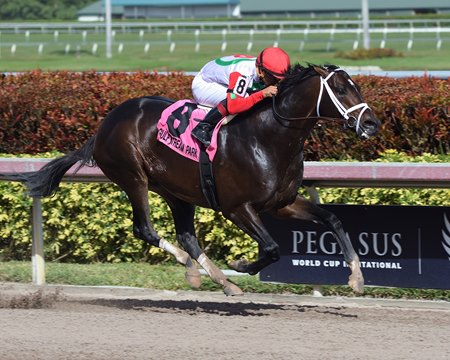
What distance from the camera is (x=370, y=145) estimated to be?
7145 mm

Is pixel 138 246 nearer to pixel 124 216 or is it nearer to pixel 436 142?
pixel 124 216

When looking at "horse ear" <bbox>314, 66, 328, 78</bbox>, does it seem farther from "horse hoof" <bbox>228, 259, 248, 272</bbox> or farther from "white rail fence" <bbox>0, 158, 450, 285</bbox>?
"horse hoof" <bbox>228, 259, 248, 272</bbox>

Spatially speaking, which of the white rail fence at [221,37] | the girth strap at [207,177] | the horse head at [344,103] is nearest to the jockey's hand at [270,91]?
the horse head at [344,103]

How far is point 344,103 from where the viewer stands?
5.49 metres

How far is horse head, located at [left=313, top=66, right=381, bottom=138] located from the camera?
17.7 feet

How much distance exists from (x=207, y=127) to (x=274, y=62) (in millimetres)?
561

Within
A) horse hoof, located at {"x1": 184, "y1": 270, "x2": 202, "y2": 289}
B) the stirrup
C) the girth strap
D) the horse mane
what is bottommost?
horse hoof, located at {"x1": 184, "y1": 270, "x2": 202, "y2": 289}

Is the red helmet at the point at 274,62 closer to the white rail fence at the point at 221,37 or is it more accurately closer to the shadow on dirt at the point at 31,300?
the shadow on dirt at the point at 31,300

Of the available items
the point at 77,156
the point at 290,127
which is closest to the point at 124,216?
the point at 77,156

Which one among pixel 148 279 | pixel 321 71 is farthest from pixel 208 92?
pixel 148 279

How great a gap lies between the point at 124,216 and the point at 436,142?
2311 mm

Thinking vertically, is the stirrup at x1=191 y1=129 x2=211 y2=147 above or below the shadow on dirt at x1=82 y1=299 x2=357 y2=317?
above

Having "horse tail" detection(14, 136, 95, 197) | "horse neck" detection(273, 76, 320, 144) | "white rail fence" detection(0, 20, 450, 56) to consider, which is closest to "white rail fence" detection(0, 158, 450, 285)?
"horse tail" detection(14, 136, 95, 197)

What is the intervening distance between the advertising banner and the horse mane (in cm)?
109
